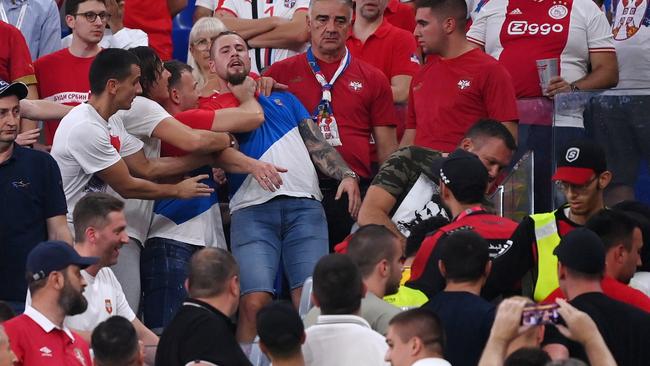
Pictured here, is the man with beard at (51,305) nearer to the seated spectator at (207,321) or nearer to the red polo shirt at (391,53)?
the seated spectator at (207,321)

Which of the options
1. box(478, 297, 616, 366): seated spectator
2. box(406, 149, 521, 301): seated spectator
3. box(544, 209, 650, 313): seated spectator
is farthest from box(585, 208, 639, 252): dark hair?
box(478, 297, 616, 366): seated spectator

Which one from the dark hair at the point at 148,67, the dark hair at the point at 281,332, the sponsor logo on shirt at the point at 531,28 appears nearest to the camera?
the dark hair at the point at 281,332

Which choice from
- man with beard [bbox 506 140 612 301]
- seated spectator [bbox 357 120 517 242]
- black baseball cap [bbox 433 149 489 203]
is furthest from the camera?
seated spectator [bbox 357 120 517 242]

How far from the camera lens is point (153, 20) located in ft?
44.1

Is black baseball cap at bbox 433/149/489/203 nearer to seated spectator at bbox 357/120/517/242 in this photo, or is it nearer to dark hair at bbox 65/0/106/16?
seated spectator at bbox 357/120/517/242

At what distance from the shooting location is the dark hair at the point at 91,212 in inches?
358

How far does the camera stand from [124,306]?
362 inches

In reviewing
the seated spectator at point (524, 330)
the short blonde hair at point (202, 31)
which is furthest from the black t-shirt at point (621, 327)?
the short blonde hair at point (202, 31)

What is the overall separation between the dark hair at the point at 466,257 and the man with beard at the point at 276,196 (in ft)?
9.58

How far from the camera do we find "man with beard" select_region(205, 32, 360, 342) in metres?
10.6

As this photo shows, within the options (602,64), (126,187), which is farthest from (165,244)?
(602,64)

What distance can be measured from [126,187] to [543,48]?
12.0 feet

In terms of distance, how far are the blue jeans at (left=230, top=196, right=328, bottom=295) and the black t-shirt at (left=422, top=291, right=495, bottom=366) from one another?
2973mm

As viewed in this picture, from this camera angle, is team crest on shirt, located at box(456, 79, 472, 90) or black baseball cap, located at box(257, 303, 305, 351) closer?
black baseball cap, located at box(257, 303, 305, 351)
